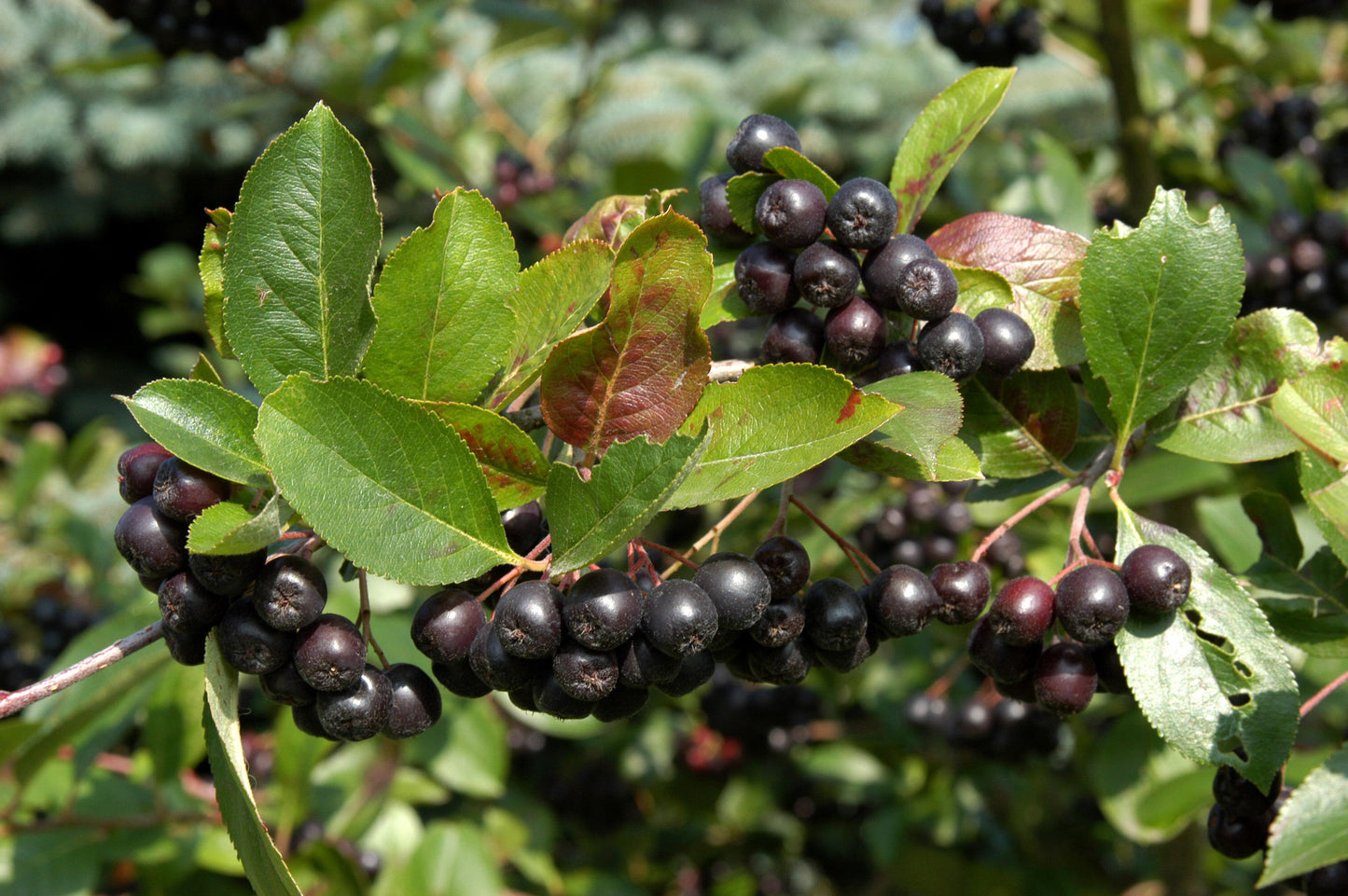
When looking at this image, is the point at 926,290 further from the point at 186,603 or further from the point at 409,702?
the point at 186,603

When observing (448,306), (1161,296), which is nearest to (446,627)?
(448,306)

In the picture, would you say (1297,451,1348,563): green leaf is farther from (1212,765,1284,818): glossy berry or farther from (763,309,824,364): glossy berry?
(763,309,824,364): glossy berry

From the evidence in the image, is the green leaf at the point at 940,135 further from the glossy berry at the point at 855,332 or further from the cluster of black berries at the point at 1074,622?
the cluster of black berries at the point at 1074,622

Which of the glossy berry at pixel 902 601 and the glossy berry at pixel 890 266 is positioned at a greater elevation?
the glossy berry at pixel 890 266

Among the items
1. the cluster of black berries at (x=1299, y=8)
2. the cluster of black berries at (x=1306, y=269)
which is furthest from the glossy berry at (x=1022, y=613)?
the cluster of black berries at (x=1299, y=8)

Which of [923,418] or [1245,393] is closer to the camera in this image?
[923,418]

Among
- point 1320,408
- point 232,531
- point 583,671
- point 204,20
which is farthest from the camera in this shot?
point 204,20

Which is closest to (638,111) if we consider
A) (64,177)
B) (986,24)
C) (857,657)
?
Answer: (986,24)

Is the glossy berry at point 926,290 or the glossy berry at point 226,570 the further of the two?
the glossy berry at point 926,290
